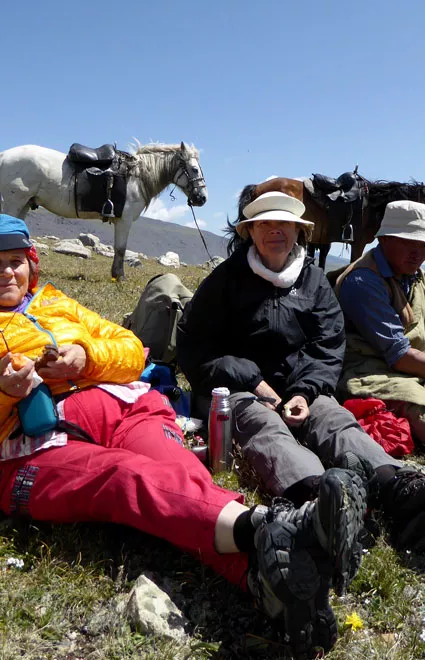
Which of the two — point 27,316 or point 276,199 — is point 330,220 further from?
point 27,316

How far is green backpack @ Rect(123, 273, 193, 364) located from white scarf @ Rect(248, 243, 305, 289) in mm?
1204

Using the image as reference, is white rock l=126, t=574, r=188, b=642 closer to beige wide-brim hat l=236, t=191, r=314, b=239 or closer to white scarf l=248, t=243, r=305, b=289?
white scarf l=248, t=243, r=305, b=289

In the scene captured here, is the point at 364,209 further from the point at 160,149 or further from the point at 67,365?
the point at 67,365

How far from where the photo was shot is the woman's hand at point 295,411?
12.4 feet

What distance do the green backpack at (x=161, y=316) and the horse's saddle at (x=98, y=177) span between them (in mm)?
7926

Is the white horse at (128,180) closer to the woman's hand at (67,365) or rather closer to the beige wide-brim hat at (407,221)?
the beige wide-brim hat at (407,221)

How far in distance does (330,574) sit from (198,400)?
7.63ft

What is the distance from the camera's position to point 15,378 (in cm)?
274

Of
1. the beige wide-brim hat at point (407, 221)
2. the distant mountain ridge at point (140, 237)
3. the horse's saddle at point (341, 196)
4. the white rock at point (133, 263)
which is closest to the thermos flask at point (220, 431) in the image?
the beige wide-brim hat at point (407, 221)

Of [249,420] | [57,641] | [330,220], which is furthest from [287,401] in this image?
[330,220]

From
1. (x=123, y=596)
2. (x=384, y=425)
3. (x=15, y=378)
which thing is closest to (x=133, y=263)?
(x=384, y=425)

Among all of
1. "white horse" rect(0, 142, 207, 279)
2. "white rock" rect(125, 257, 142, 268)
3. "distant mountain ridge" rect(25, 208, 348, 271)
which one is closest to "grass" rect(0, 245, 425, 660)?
"white horse" rect(0, 142, 207, 279)

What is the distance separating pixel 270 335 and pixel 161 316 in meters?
1.41

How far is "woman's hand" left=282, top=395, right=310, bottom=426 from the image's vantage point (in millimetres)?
3793
